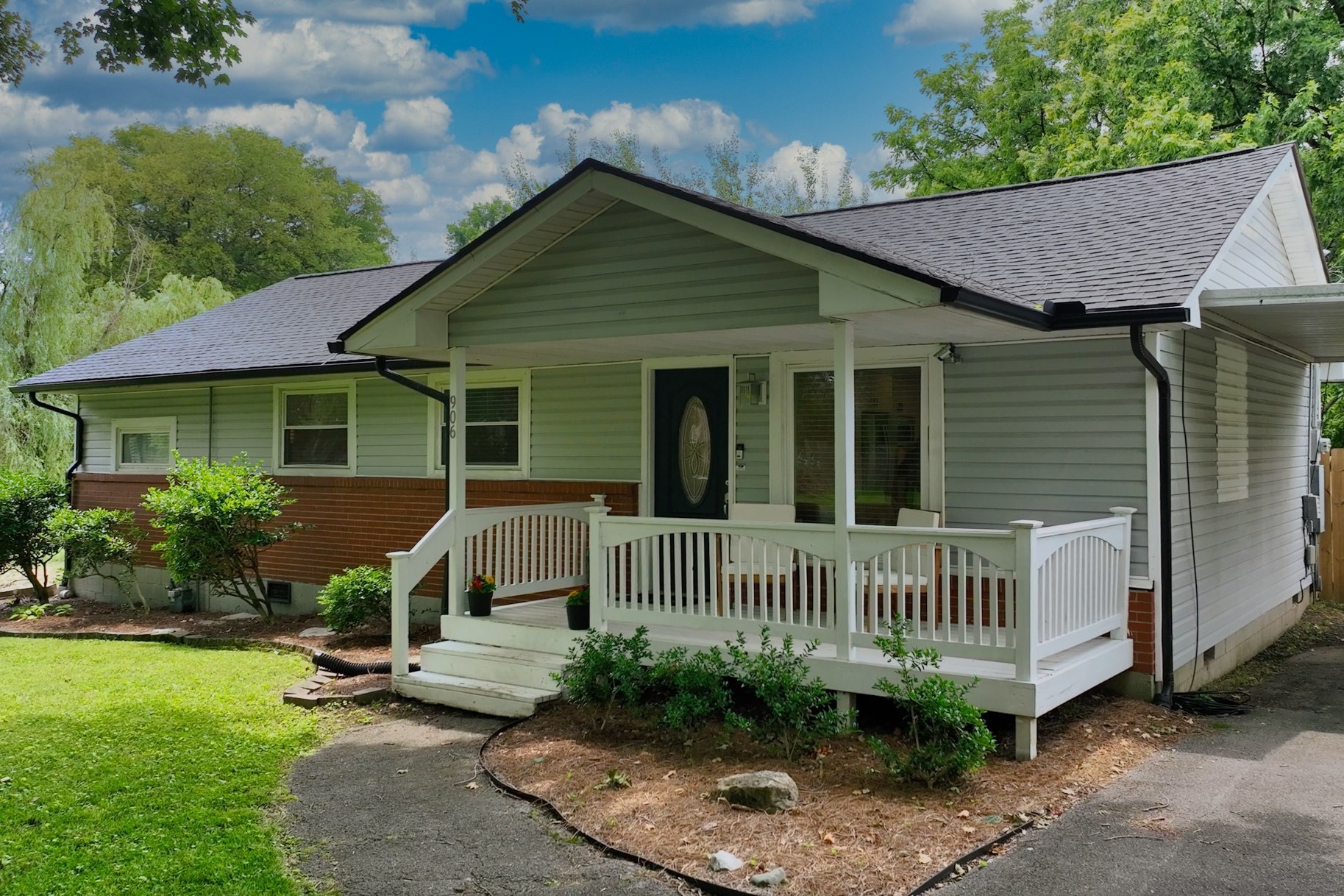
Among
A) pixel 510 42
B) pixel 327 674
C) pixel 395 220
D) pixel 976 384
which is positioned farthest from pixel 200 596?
pixel 510 42

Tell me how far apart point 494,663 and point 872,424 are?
3573mm

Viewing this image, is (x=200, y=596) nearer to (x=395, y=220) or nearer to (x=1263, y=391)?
(x=1263, y=391)

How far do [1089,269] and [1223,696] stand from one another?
3353 mm

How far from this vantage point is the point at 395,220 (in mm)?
50719

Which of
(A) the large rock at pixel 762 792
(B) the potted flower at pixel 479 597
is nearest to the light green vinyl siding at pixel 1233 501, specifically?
(A) the large rock at pixel 762 792

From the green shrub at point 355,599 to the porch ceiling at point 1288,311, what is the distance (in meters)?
7.85

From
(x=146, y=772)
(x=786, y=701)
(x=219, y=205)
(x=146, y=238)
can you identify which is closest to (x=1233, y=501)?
(x=786, y=701)

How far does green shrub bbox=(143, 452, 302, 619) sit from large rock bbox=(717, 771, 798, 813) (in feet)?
26.5

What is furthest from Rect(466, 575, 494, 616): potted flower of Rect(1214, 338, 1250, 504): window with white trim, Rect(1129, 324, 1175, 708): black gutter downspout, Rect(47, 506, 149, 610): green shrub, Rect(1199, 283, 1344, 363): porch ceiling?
Rect(47, 506, 149, 610): green shrub

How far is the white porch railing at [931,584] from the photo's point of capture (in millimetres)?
5879

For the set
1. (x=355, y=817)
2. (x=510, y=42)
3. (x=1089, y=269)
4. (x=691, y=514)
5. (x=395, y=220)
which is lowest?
(x=355, y=817)

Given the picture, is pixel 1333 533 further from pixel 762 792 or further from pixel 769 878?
pixel 769 878

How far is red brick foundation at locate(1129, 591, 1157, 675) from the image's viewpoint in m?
7.12

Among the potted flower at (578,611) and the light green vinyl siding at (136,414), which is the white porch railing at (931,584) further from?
the light green vinyl siding at (136,414)
